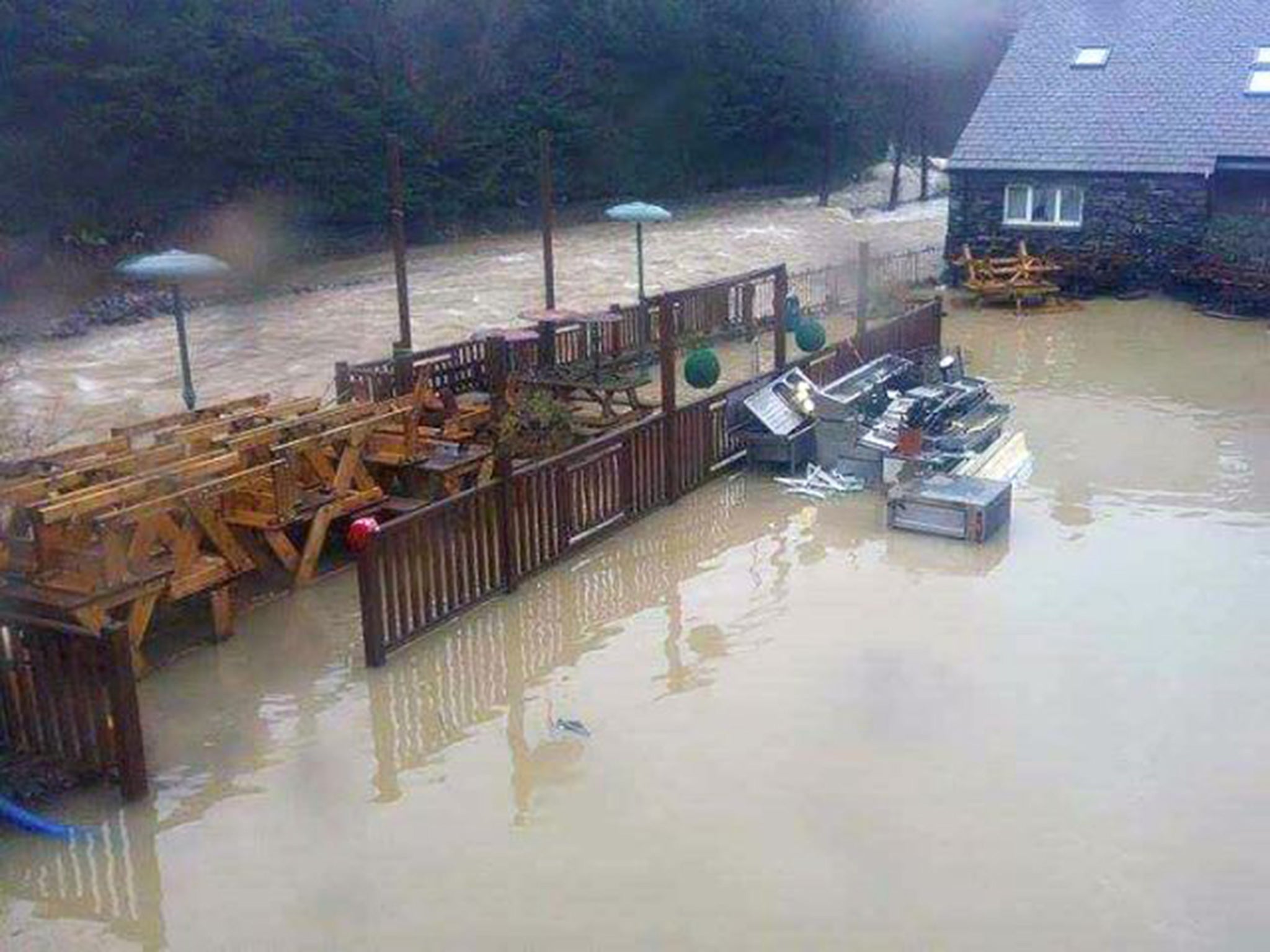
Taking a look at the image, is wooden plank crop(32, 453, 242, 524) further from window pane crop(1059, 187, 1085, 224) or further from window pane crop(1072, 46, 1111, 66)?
window pane crop(1072, 46, 1111, 66)

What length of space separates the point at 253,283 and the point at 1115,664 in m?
26.6

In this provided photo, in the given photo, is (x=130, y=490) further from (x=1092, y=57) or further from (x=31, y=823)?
(x=1092, y=57)

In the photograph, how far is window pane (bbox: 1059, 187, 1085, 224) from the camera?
1024 inches

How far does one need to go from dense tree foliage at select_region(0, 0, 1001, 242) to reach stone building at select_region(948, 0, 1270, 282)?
18.5 m

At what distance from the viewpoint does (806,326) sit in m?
17.5

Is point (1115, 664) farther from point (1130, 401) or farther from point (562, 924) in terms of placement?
point (1130, 401)

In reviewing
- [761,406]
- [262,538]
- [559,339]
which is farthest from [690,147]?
[262,538]

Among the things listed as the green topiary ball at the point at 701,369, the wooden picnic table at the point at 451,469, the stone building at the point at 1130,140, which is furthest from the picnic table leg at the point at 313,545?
the stone building at the point at 1130,140

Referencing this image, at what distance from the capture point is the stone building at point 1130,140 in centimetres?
2478

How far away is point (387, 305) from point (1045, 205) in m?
13.4

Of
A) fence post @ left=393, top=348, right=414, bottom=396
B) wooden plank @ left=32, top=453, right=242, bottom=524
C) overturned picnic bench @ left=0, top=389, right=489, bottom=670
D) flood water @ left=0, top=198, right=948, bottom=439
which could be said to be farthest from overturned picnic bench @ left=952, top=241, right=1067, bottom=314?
wooden plank @ left=32, top=453, right=242, bottom=524

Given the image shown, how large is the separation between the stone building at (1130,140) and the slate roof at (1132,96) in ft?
0.09

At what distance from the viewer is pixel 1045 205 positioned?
26.5 meters

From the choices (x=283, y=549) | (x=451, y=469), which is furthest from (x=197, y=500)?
(x=451, y=469)
